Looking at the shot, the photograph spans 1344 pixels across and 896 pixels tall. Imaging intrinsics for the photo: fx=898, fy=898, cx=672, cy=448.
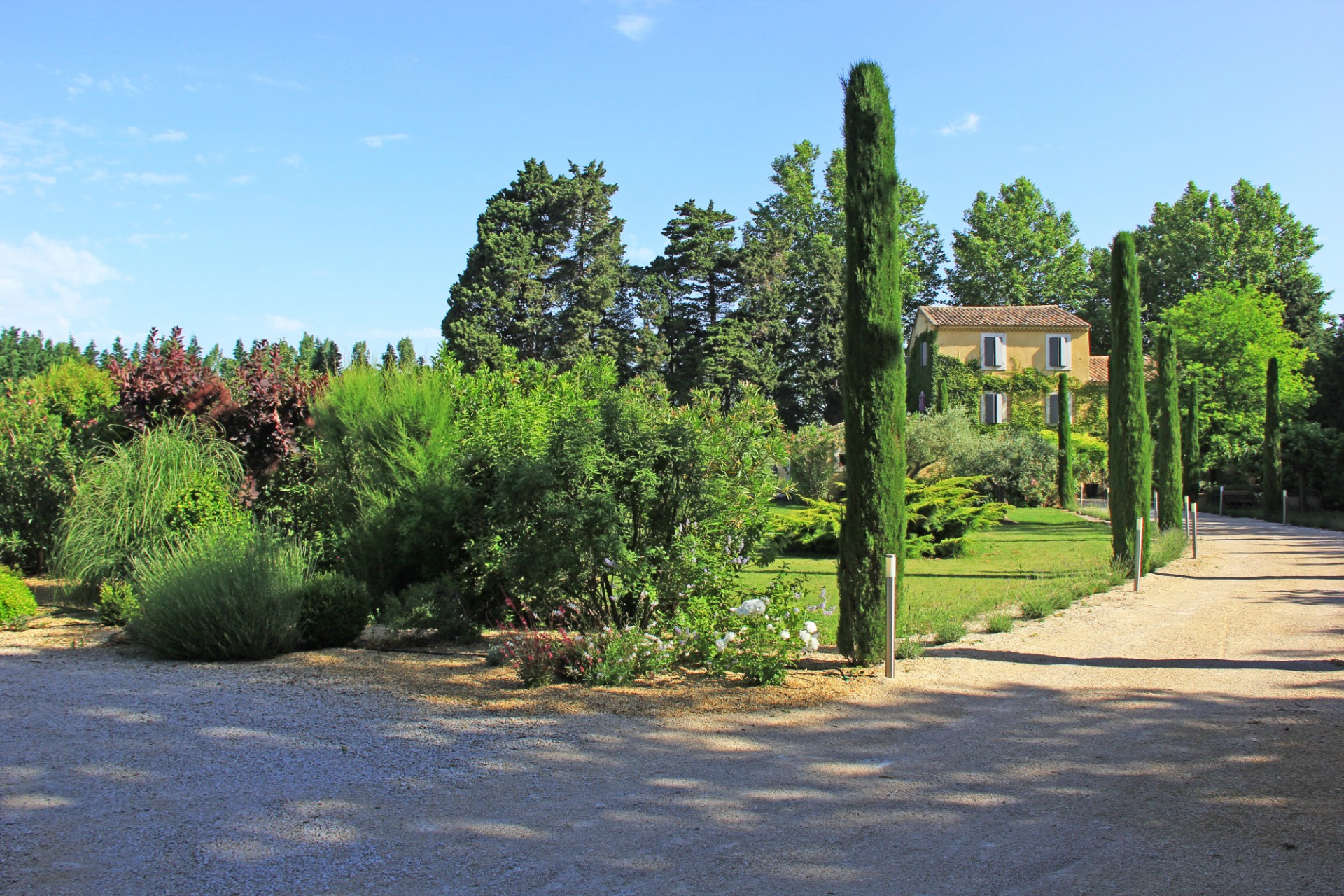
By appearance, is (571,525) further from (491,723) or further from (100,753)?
(100,753)

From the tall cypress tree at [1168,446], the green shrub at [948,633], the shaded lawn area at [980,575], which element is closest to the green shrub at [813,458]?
the shaded lawn area at [980,575]

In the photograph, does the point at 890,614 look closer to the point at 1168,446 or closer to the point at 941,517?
the point at 941,517

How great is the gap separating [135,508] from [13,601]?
5.24ft

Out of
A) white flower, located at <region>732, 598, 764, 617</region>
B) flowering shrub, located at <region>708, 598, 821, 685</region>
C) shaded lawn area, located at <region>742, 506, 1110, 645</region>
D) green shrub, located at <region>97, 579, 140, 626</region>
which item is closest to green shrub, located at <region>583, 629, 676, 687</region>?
flowering shrub, located at <region>708, 598, 821, 685</region>

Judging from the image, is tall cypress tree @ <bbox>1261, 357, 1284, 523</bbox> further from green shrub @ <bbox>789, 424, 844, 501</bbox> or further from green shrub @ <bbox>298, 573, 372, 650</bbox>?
green shrub @ <bbox>298, 573, 372, 650</bbox>

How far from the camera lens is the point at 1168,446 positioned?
69.6 feet

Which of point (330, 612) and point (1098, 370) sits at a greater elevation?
point (1098, 370)

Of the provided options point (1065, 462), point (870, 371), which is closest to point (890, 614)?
point (870, 371)

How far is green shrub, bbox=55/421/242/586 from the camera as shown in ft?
35.2

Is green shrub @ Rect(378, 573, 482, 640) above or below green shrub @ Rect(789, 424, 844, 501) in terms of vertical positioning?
below

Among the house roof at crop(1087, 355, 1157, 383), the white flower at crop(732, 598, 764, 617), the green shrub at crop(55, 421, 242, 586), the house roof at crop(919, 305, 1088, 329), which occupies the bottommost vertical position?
the white flower at crop(732, 598, 764, 617)

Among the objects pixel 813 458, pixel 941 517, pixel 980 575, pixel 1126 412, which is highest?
pixel 1126 412

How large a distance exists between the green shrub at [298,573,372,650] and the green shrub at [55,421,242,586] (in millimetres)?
2672

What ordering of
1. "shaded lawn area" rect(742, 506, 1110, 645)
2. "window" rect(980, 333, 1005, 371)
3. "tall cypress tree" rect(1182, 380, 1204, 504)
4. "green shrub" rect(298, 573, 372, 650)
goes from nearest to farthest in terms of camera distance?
1. "green shrub" rect(298, 573, 372, 650)
2. "shaded lawn area" rect(742, 506, 1110, 645)
3. "tall cypress tree" rect(1182, 380, 1204, 504)
4. "window" rect(980, 333, 1005, 371)
